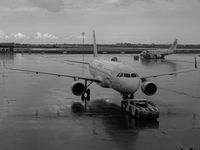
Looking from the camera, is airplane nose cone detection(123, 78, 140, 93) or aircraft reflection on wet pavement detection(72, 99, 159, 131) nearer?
aircraft reflection on wet pavement detection(72, 99, 159, 131)

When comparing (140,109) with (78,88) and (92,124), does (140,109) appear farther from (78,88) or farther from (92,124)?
(78,88)

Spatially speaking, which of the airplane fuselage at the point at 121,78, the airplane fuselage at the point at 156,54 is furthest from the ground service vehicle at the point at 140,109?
the airplane fuselage at the point at 156,54

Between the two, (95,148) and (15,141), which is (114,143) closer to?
(95,148)

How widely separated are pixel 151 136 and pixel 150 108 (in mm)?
4943

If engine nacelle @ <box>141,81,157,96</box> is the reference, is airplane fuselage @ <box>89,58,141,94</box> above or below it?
above

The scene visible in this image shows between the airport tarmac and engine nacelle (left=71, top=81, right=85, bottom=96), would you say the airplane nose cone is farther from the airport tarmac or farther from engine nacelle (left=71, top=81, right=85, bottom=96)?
engine nacelle (left=71, top=81, right=85, bottom=96)

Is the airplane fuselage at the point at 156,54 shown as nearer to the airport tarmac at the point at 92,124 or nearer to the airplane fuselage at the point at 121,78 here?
the airport tarmac at the point at 92,124

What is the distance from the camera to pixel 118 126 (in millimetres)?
19609

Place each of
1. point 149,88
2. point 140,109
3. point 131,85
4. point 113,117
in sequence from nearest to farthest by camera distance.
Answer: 1. point 140,109
2. point 113,117
3. point 131,85
4. point 149,88

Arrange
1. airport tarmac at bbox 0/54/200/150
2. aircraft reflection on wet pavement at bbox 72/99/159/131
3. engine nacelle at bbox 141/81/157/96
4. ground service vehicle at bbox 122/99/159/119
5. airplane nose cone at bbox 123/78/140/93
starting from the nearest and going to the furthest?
airport tarmac at bbox 0/54/200/150, aircraft reflection on wet pavement at bbox 72/99/159/131, ground service vehicle at bbox 122/99/159/119, airplane nose cone at bbox 123/78/140/93, engine nacelle at bbox 141/81/157/96

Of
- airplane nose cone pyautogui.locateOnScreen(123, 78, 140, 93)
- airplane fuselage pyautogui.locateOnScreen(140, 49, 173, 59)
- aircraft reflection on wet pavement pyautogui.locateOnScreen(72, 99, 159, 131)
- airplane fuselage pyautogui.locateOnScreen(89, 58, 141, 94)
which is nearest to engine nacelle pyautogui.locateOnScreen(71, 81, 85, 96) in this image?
aircraft reflection on wet pavement pyautogui.locateOnScreen(72, 99, 159, 131)

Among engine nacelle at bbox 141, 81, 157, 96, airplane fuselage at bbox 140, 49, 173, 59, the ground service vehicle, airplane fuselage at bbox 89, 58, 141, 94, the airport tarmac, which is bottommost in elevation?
the airport tarmac

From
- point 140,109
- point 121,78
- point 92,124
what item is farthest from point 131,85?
point 92,124

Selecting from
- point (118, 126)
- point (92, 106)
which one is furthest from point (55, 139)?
point (92, 106)
